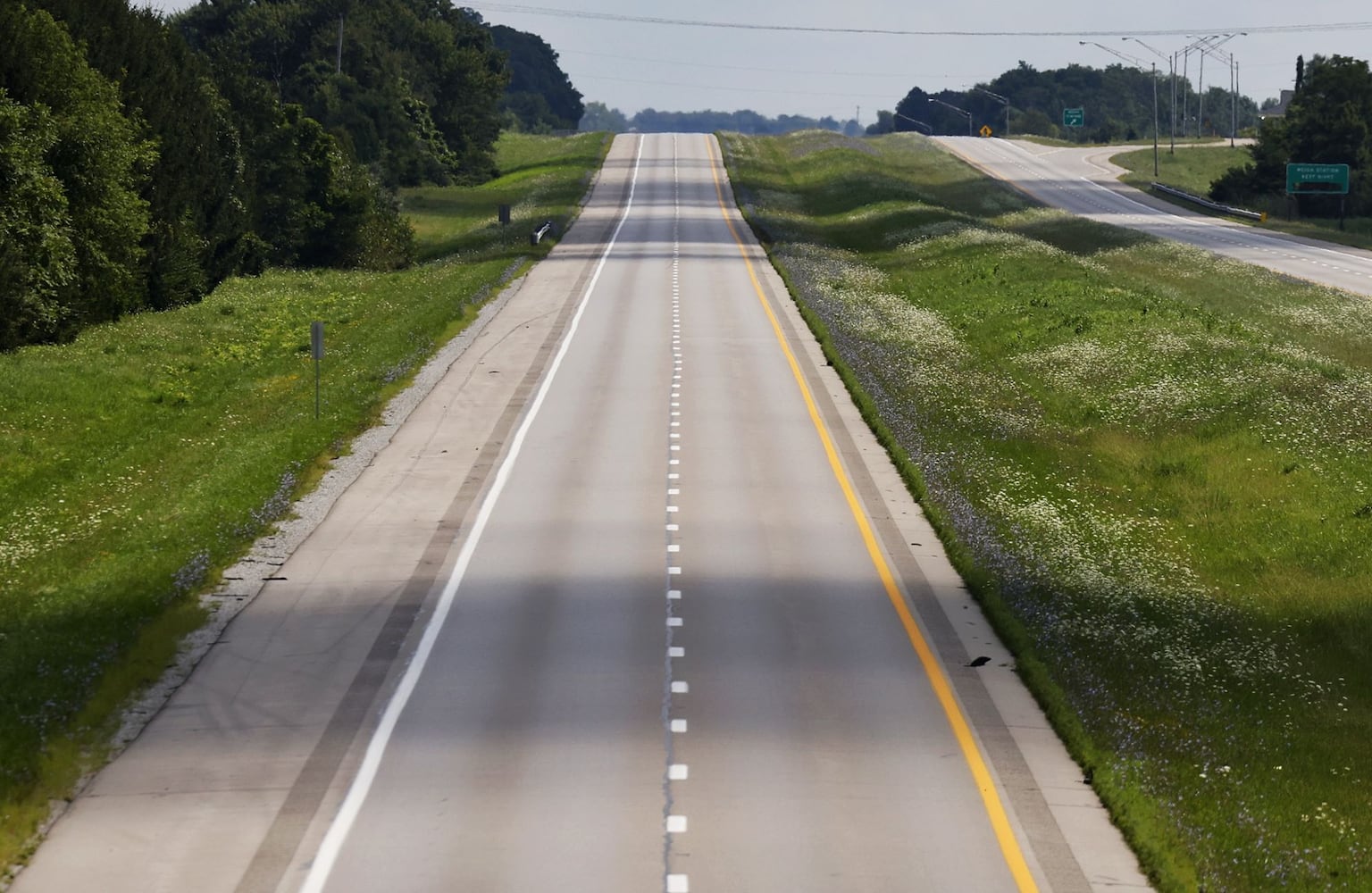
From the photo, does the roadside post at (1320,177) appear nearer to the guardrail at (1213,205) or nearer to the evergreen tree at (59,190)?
the guardrail at (1213,205)

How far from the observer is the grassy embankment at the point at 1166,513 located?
14836 mm

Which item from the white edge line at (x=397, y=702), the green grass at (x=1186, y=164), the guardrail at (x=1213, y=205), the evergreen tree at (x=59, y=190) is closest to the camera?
the white edge line at (x=397, y=702)

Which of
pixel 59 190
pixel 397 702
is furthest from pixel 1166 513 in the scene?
pixel 59 190

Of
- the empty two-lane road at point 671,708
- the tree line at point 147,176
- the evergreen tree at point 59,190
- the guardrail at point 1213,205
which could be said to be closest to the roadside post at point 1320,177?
the guardrail at point 1213,205

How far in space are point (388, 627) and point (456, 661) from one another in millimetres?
1718

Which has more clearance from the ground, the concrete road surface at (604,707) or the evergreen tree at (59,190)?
the evergreen tree at (59,190)

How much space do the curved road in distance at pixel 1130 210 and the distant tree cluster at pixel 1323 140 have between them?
7.32 metres

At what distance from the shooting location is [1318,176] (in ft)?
334

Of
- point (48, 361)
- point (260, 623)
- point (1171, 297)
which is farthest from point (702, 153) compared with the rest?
point (260, 623)

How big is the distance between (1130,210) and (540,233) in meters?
53.5

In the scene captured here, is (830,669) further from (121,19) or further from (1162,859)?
(121,19)

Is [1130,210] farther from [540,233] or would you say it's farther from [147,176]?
[147,176]

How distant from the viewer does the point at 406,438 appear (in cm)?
3130

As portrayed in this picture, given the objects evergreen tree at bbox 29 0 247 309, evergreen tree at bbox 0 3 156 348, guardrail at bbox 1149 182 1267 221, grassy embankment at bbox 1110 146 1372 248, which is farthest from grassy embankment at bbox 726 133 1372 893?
guardrail at bbox 1149 182 1267 221
